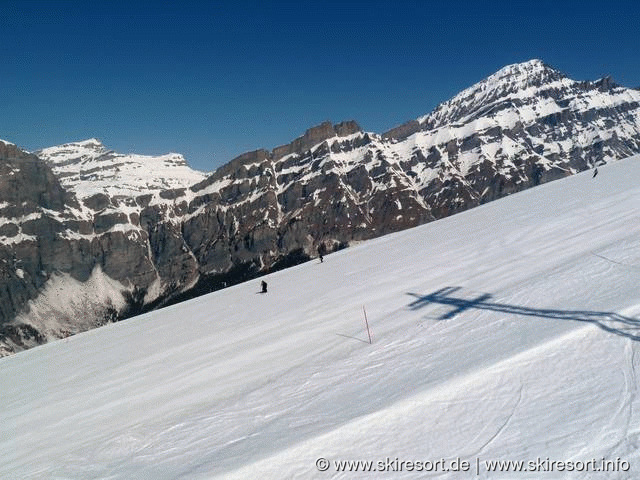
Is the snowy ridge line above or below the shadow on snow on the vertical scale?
below

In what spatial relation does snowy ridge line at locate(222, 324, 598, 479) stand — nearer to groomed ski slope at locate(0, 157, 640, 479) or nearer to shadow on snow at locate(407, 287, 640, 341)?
groomed ski slope at locate(0, 157, 640, 479)

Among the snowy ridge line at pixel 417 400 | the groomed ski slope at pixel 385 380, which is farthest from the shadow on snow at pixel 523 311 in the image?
the snowy ridge line at pixel 417 400

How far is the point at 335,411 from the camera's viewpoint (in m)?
8.21

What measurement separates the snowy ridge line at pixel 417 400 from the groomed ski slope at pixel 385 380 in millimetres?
30

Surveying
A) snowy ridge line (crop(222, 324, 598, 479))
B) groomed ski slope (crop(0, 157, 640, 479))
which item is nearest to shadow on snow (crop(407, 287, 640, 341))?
groomed ski slope (crop(0, 157, 640, 479))

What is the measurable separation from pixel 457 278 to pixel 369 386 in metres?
8.91

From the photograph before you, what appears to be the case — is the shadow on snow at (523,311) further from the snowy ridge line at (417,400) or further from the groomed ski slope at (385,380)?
the snowy ridge line at (417,400)

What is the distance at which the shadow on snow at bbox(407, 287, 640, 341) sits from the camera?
27.9 feet

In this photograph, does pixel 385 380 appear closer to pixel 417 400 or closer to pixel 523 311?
pixel 417 400

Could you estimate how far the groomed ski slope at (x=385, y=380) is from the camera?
659cm

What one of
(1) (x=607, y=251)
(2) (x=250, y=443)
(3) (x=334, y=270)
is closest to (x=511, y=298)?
(1) (x=607, y=251)

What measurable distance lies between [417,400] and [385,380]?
1424 mm

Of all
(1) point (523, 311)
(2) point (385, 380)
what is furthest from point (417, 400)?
(1) point (523, 311)

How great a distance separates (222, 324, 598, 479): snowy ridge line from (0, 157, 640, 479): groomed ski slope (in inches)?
1.2
